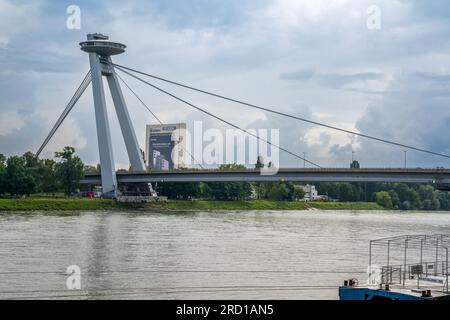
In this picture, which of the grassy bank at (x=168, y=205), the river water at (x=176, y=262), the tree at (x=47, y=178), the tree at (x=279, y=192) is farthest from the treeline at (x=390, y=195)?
the river water at (x=176, y=262)

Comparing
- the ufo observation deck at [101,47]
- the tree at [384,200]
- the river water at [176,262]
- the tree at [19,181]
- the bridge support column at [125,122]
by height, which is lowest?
the tree at [384,200]

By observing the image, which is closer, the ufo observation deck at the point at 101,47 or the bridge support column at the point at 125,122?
the bridge support column at the point at 125,122

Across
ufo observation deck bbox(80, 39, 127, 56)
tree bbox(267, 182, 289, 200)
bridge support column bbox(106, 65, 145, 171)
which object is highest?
ufo observation deck bbox(80, 39, 127, 56)

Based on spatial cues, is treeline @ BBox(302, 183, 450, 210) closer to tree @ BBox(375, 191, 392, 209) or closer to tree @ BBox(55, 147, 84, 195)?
tree @ BBox(375, 191, 392, 209)

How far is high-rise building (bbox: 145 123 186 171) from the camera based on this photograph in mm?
110062

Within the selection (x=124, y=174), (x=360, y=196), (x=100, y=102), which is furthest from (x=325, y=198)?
(x=100, y=102)

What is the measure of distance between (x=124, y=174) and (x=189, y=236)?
35908 mm

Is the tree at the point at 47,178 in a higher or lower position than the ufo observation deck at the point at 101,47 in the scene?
lower

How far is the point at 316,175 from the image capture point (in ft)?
171

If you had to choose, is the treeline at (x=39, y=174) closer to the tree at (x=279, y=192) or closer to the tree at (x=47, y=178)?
the tree at (x=47, y=178)

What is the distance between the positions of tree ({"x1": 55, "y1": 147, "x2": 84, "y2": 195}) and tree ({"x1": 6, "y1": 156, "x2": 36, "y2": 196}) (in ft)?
15.1

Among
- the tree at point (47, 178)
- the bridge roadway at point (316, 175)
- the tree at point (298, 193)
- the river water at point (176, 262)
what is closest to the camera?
the river water at point (176, 262)

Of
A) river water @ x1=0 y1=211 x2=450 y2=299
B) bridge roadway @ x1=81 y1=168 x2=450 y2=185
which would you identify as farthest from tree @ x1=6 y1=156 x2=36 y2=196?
river water @ x1=0 y1=211 x2=450 y2=299

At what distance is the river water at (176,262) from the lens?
52.3 feet
